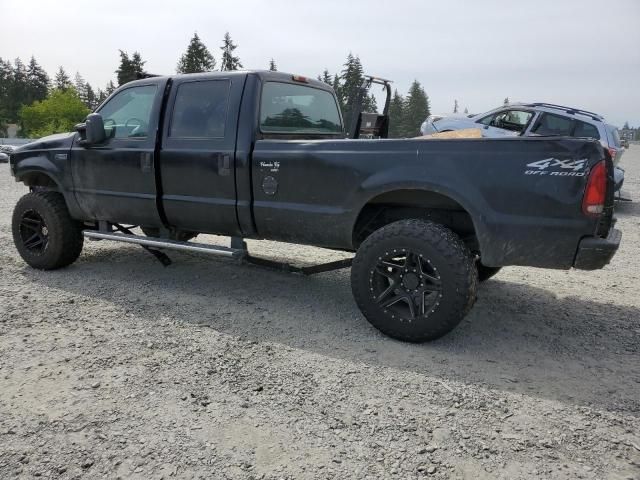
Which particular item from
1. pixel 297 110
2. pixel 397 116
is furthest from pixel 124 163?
pixel 397 116

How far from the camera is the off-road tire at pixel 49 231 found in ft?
16.9

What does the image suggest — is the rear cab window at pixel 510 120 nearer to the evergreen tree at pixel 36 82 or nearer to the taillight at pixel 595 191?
the taillight at pixel 595 191

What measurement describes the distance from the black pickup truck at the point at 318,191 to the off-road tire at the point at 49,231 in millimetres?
17

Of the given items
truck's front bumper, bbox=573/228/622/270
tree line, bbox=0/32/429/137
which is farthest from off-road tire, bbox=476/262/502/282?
tree line, bbox=0/32/429/137

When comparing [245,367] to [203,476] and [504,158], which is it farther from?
[504,158]

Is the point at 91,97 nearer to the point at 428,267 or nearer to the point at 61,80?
the point at 61,80

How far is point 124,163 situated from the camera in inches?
185

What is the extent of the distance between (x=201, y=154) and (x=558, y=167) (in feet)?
9.39

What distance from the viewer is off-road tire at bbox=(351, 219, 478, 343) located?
330 cm

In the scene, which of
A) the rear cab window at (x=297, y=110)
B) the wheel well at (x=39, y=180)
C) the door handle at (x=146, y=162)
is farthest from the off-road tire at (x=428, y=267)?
the wheel well at (x=39, y=180)

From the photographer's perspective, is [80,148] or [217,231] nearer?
[217,231]

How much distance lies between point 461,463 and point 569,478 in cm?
47

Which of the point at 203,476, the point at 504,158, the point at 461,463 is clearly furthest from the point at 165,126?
the point at 461,463

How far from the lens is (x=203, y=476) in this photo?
2.16 m
